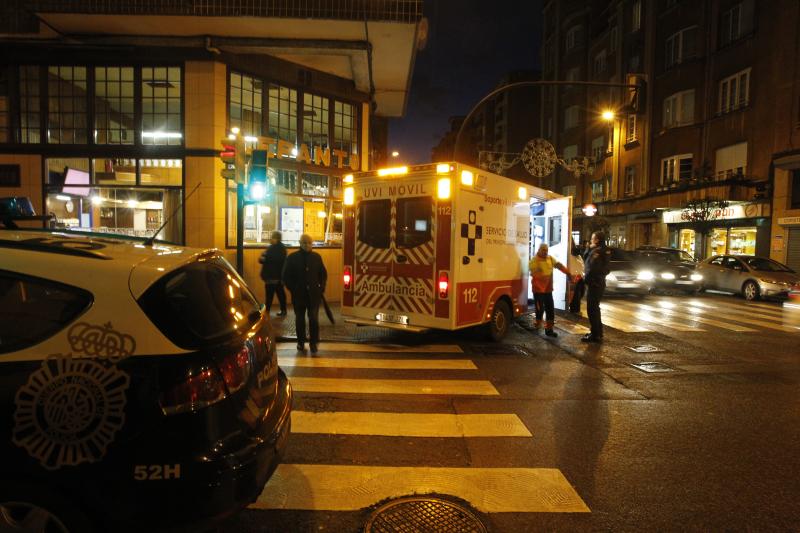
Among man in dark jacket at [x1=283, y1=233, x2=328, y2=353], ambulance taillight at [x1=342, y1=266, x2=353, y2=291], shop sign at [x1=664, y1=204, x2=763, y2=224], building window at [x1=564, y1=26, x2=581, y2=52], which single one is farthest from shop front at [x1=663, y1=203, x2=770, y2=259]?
man in dark jacket at [x1=283, y1=233, x2=328, y2=353]

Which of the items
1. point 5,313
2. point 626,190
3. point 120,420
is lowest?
point 120,420

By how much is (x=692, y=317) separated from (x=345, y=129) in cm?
1132

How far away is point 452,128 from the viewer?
3563 inches

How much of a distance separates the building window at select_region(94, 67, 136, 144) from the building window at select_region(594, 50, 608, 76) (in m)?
35.8

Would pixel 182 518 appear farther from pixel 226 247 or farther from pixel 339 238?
pixel 339 238

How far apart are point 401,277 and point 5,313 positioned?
6251 millimetres

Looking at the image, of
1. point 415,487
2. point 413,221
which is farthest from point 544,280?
point 415,487

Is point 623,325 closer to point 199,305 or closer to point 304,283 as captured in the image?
point 304,283

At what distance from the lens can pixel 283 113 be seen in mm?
14508

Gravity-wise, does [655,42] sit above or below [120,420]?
above

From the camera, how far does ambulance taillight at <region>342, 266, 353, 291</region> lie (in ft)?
29.8

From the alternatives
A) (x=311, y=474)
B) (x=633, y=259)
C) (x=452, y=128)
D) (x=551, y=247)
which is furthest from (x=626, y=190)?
(x=452, y=128)

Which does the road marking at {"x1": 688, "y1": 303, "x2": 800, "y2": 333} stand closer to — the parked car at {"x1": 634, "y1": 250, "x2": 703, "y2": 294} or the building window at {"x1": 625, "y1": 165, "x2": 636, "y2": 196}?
the parked car at {"x1": 634, "y1": 250, "x2": 703, "y2": 294}

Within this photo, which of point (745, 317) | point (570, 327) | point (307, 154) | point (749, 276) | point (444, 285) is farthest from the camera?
point (749, 276)
